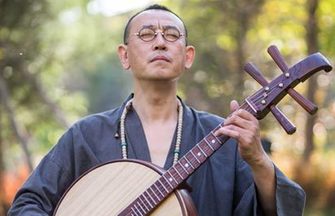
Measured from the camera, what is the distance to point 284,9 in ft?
37.8

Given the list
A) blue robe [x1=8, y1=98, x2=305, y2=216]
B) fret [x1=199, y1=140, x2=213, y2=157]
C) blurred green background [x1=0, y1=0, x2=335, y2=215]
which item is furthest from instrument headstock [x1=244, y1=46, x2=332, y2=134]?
blurred green background [x1=0, y1=0, x2=335, y2=215]

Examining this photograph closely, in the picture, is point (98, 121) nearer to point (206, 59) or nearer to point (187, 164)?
point (187, 164)

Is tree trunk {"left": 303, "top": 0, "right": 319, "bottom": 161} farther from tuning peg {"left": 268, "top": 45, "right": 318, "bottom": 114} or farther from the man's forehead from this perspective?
tuning peg {"left": 268, "top": 45, "right": 318, "bottom": 114}

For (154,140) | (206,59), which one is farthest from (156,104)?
(206,59)

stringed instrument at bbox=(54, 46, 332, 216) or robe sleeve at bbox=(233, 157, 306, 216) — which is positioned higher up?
stringed instrument at bbox=(54, 46, 332, 216)

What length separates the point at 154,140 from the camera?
314 centimetres

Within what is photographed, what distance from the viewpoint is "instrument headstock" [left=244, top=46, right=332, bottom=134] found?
2.66 meters

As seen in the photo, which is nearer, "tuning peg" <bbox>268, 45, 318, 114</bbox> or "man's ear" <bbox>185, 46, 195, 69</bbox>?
"tuning peg" <bbox>268, 45, 318, 114</bbox>

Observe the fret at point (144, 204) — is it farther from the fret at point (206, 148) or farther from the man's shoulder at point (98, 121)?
the man's shoulder at point (98, 121)

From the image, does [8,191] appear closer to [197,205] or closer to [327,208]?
[327,208]

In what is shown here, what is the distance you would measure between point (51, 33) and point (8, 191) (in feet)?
8.35

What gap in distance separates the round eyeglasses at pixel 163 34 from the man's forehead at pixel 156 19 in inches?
1.1

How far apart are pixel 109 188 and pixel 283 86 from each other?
75 centimetres

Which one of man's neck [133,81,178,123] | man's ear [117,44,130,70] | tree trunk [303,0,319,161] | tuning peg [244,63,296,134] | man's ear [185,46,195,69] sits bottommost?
tree trunk [303,0,319,161]
